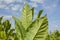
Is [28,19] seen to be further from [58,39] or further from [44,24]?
[58,39]

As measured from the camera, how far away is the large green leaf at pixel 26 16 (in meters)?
1.38

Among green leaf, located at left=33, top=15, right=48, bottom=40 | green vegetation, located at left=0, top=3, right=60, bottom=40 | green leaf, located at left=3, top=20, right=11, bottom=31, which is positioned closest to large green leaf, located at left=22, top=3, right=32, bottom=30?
green vegetation, located at left=0, top=3, right=60, bottom=40

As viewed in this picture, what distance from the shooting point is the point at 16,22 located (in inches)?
52.6

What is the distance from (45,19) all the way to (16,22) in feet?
0.75

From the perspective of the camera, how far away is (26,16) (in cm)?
142

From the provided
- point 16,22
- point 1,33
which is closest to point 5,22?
point 1,33

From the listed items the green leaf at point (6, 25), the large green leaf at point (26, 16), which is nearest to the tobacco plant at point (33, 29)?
the large green leaf at point (26, 16)

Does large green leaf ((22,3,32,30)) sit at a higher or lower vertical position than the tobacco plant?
higher

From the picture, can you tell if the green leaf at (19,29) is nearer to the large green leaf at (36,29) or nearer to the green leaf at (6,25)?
the large green leaf at (36,29)

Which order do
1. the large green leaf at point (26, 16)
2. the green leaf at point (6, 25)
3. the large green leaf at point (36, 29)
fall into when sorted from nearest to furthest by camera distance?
1. the large green leaf at point (36, 29)
2. the large green leaf at point (26, 16)
3. the green leaf at point (6, 25)

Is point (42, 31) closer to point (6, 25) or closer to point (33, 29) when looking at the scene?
point (33, 29)

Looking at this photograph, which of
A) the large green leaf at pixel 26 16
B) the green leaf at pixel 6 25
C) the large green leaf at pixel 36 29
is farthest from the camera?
the green leaf at pixel 6 25

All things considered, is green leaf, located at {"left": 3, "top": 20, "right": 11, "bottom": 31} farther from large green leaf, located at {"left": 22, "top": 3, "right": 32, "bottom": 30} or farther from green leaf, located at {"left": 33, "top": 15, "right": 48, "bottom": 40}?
green leaf, located at {"left": 33, "top": 15, "right": 48, "bottom": 40}

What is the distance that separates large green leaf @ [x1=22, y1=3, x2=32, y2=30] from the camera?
→ 4.52ft
